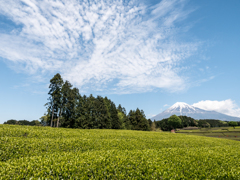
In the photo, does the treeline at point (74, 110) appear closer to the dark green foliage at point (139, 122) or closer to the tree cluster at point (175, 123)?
the dark green foliage at point (139, 122)

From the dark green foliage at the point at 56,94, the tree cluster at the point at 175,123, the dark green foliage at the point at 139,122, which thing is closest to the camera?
the dark green foliage at the point at 56,94

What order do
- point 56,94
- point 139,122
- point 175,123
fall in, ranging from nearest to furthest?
point 56,94 < point 139,122 < point 175,123

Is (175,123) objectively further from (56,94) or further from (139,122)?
(56,94)

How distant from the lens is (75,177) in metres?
6.21

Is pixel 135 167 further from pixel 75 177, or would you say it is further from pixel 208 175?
pixel 208 175

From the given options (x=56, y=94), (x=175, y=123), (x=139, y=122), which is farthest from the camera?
(x=175, y=123)

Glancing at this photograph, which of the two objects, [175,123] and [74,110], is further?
[175,123]

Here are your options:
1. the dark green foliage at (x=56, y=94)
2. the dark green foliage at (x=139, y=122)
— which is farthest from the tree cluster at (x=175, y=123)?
the dark green foliage at (x=56, y=94)

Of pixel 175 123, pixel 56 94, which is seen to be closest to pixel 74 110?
pixel 56 94

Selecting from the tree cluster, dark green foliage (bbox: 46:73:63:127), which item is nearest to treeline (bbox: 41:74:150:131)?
dark green foliage (bbox: 46:73:63:127)

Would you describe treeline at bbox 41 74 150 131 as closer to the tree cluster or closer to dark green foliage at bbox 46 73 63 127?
dark green foliage at bbox 46 73 63 127

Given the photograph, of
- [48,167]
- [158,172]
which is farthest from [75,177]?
[158,172]

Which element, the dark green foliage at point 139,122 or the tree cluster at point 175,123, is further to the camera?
the tree cluster at point 175,123

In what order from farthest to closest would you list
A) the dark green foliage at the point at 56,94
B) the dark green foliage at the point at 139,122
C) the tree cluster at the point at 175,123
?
the tree cluster at the point at 175,123
the dark green foliage at the point at 139,122
the dark green foliage at the point at 56,94
